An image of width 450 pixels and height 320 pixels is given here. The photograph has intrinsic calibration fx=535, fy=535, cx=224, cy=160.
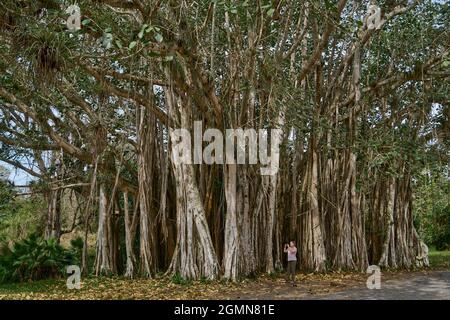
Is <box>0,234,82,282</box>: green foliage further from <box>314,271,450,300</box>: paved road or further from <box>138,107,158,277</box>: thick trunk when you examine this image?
<box>314,271,450,300</box>: paved road

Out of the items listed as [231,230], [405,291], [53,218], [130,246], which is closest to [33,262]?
[130,246]

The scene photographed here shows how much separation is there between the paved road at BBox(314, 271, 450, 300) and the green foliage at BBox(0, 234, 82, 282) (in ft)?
17.9

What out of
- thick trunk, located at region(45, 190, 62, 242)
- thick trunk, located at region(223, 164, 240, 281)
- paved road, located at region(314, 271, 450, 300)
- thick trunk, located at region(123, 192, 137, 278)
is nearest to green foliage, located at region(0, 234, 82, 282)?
thick trunk, located at region(123, 192, 137, 278)

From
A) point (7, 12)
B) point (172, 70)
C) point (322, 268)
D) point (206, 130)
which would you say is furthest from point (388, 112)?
point (7, 12)

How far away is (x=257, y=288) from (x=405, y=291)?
187 cm

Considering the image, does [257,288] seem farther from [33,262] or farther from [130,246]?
[33,262]

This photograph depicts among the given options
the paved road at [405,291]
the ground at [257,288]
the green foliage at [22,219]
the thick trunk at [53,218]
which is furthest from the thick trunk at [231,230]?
the thick trunk at [53,218]

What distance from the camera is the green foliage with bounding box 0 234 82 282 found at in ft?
31.1

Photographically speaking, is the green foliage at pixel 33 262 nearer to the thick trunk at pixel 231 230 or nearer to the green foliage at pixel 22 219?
the green foliage at pixel 22 219

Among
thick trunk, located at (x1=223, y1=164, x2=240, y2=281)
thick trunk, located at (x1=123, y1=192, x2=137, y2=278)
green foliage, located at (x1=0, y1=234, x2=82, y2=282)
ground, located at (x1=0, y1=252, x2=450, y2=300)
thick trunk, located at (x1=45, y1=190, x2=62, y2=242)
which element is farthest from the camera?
thick trunk, located at (x1=45, y1=190, x2=62, y2=242)

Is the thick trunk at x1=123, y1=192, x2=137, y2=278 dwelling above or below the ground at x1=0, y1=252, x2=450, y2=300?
above

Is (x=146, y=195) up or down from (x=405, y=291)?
up

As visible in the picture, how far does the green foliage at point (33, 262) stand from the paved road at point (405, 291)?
546cm

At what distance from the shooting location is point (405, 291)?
6750 mm
